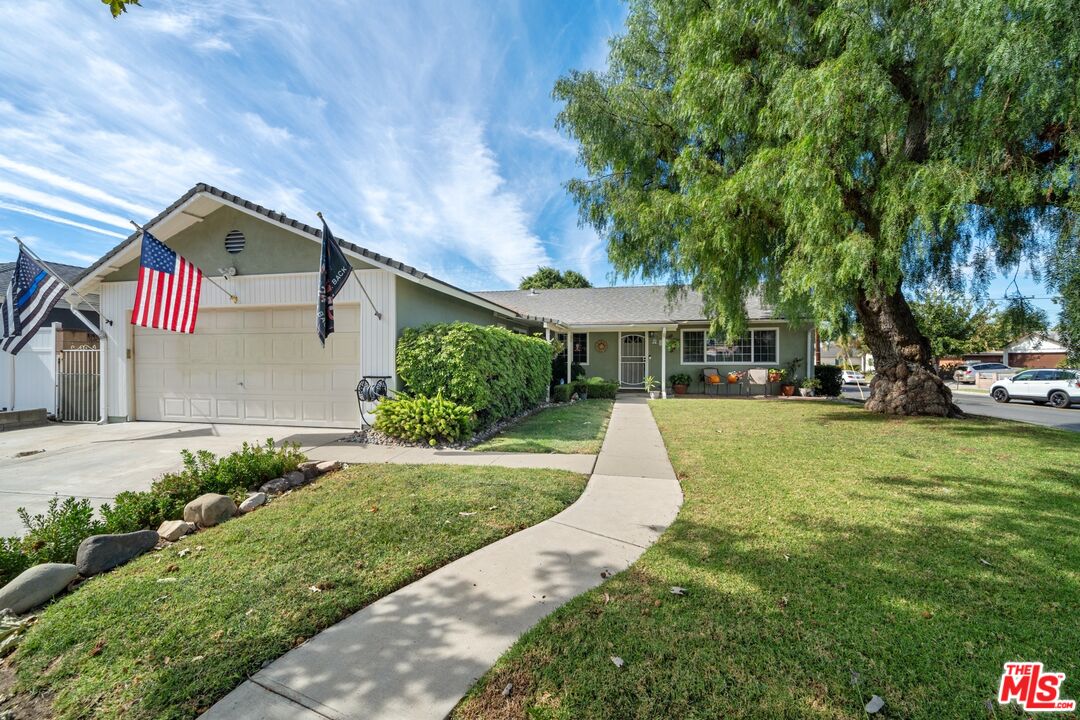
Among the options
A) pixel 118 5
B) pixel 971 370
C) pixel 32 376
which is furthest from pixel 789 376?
pixel 971 370

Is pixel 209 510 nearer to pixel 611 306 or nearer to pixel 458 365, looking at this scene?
pixel 458 365

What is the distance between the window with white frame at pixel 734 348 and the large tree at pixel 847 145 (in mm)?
6404

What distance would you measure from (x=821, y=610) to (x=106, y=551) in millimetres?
4753

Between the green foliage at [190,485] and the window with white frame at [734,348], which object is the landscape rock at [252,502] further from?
the window with white frame at [734,348]

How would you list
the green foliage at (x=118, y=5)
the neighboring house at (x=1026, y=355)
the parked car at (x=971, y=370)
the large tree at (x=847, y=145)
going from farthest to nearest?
the neighboring house at (x=1026, y=355)
the parked car at (x=971, y=370)
the large tree at (x=847, y=145)
the green foliage at (x=118, y=5)

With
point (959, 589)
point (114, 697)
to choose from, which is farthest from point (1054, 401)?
point (114, 697)

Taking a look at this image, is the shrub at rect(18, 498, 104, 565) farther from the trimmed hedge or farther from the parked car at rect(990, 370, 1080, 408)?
the parked car at rect(990, 370, 1080, 408)

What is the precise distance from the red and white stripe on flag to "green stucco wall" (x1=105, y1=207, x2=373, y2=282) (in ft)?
4.08

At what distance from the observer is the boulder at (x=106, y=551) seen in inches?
121

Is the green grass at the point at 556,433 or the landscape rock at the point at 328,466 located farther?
the green grass at the point at 556,433

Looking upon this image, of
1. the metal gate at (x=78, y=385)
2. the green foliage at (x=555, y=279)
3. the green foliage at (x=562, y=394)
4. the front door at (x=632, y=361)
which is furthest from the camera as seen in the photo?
the green foliage at (x=555, y=279)

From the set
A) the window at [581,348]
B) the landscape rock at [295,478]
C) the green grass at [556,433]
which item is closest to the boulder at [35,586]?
the landscape rock at [295,478]

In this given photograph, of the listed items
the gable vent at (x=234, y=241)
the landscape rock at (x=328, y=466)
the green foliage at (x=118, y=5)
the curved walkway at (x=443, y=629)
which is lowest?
the curved walkway at (x=443, y=629)

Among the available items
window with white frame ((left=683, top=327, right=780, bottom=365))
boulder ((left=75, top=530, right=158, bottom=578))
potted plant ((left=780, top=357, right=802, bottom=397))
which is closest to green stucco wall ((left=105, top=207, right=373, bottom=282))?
boulder ((left=75, top=530, right=158, bottom=578))
